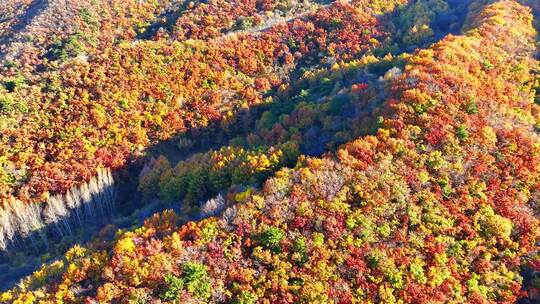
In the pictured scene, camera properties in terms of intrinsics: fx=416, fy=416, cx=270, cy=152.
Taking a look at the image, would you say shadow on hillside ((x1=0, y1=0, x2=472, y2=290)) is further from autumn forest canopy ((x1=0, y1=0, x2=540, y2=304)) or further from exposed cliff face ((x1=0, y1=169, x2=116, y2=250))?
exposed cliff face ((x1=0, y1=169, x2=116, y2=250))

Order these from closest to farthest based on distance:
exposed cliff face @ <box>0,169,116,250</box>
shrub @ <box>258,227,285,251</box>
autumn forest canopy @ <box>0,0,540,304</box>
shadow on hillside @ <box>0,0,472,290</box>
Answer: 1. autumn forest canopy @ <box>0,0,540,304</box>
2. shrub @ <box>258,227,285,251</box>
3. shadow on hillside @ <box>0,0,472,290</box>
4. exposed cliff face @ <box>0,169,116,250</box>

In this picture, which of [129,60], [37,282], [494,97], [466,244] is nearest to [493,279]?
[466,244]

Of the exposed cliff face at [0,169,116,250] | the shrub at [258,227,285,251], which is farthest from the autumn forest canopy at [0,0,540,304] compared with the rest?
the exposed cliff face at [0,169,116,250]

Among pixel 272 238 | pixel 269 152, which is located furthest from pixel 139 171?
pixel 272 238

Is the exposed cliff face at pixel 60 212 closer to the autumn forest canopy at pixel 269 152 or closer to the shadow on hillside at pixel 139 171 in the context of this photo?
the autumn forest canopy at pixel 269 152

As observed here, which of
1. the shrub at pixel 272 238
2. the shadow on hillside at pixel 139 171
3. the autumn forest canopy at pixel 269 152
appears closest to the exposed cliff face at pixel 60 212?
the autumn forest canopy at pixel 269 152

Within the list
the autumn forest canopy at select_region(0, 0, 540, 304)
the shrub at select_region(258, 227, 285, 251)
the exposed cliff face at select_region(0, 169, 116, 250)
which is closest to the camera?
the autumn forest canopy at select_region(0, 0, 540, 304)
